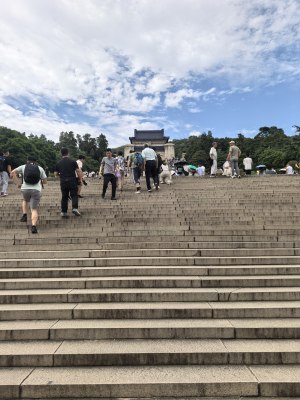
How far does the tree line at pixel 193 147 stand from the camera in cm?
4872

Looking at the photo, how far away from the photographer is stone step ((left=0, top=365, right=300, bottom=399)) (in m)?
2.61

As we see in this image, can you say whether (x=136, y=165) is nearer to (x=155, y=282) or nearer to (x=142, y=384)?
(x=155, y=282)

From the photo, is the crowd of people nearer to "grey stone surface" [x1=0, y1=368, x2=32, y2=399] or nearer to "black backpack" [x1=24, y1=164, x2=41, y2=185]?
"black backpack" [x1=24, y1=164, x2=41, y2=185]

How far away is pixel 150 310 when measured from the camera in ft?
11.7

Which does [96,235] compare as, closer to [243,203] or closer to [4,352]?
[4,352]

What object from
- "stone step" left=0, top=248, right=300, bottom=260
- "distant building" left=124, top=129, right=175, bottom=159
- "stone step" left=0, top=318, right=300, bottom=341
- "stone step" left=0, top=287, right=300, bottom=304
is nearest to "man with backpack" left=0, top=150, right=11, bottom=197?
"stone step" left=0, top=248, right=300, bottom=260

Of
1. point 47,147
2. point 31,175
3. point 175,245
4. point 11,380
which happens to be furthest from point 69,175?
point 47,147

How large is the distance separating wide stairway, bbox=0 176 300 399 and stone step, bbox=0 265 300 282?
1 centimetres

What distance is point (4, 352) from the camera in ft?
9.84

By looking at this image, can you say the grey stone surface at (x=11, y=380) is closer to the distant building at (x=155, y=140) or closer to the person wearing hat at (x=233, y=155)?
the person wearing hat at (x=233, y=155)

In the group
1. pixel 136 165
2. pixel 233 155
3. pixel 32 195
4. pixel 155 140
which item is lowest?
pixel 32 195

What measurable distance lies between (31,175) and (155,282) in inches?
141

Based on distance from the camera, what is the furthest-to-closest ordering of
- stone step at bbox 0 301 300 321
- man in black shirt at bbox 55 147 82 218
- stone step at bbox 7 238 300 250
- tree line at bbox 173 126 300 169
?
tree line at bbox 173 126 300 169 → man in black shirt at bbox 55 147 82 218 → stone step at bbox 7 238 300 250 → stone step at bbox 0 301 300 321

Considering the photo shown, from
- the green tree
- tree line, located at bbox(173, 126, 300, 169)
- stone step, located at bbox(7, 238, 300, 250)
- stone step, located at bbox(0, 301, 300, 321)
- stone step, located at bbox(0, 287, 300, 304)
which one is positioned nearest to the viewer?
stone step, located at bbox(0, 301, 300, 321)
